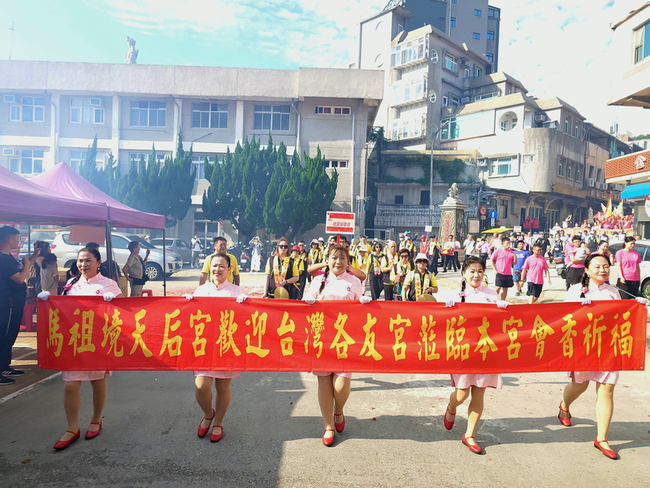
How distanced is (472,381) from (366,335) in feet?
3.31

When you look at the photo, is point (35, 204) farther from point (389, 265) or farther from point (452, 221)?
point (452, 221)

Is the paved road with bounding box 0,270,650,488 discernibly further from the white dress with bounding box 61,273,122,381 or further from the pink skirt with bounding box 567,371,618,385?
the white dress with bounding box 61,273,122,381

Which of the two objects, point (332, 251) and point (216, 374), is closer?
point (216, 374)

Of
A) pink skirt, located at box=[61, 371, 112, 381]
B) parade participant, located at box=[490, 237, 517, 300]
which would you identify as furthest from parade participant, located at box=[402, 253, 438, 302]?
pink skirt, located at box=[61, 371, 112, 381]

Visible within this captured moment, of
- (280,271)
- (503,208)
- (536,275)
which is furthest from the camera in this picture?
(503,208)

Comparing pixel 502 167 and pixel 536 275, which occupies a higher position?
pixel 502 167

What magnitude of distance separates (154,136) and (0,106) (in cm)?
1039

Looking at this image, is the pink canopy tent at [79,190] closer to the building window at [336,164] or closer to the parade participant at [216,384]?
the parade participant at [216,384]

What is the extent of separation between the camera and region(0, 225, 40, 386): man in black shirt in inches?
202

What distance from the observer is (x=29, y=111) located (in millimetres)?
29359

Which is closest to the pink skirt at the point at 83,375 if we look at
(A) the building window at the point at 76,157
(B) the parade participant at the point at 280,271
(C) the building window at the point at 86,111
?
(B) the parade participant at the point at 280,271

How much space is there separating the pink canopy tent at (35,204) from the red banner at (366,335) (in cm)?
265

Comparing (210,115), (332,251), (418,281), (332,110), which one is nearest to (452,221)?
(332,110)

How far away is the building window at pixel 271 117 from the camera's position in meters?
30.0
